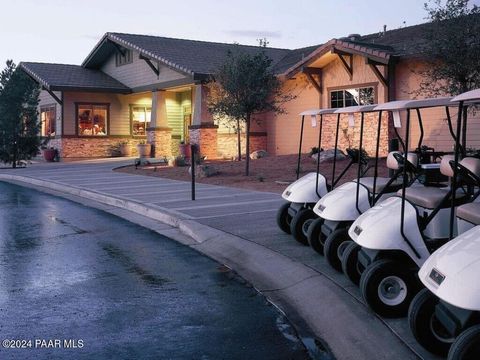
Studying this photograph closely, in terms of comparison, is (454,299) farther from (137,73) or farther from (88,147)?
(88,147)

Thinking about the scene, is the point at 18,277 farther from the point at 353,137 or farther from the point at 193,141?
the point at 193,141

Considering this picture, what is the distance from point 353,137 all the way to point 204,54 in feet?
35.4

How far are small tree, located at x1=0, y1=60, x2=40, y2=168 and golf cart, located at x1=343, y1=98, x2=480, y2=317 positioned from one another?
25.7 m

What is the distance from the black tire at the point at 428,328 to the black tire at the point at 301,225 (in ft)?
12.3

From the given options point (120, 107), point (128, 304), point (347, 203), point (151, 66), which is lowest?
point (128, 304)

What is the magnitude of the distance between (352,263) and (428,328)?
1656 millimetres

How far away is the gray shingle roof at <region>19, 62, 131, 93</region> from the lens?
31.9 meters

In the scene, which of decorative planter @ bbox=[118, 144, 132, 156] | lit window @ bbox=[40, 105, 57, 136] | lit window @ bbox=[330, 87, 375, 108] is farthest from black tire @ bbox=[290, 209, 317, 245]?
lit window @ bbox=[40, 105, 57, 136]

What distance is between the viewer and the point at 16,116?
1143 inches

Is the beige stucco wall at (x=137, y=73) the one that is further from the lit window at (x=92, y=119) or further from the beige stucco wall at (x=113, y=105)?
the lit window at (x=92, y=119)

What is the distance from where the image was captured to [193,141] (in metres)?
27.4

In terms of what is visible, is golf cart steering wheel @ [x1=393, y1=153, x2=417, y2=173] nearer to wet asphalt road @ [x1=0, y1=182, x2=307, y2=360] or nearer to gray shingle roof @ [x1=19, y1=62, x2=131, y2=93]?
wet asphalt road @ [x1=0, y1=182, x2=307, y2=360]

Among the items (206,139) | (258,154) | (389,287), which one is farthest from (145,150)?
(389,287)

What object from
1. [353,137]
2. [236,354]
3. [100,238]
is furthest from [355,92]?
[236,354]
